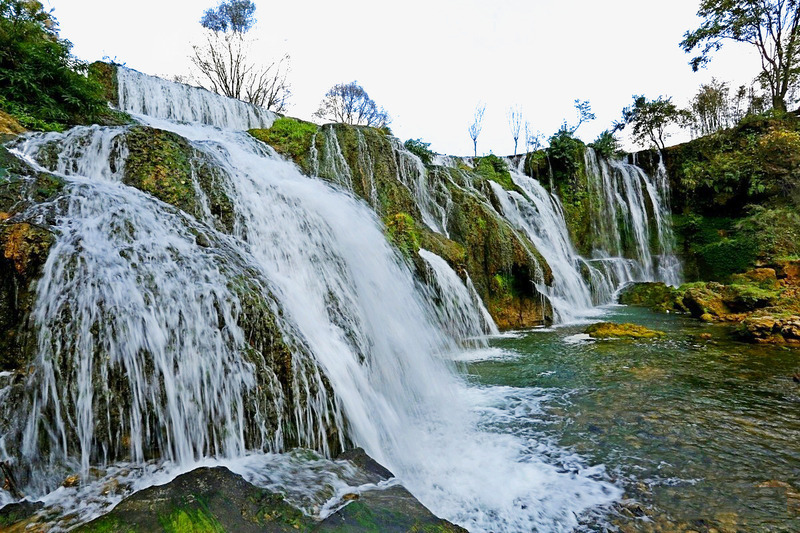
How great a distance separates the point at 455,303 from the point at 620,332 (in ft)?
11.3

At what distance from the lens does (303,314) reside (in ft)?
13.5

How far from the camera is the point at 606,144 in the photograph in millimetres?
19859

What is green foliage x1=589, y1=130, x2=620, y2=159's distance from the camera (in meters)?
19.8

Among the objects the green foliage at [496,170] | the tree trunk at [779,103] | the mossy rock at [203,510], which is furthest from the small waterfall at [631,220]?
the mossy rock at [203,510]

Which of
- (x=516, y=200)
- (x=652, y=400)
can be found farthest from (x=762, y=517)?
(x=516, y=200)

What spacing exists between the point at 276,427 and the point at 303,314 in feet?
4.69

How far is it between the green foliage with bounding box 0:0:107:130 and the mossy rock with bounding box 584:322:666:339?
1125 cm

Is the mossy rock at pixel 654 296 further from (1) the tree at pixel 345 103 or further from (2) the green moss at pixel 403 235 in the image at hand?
(1) the tree at pixel 345 103

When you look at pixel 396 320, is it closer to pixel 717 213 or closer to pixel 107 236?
pixel 107 236

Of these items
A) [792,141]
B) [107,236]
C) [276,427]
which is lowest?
[276,427]

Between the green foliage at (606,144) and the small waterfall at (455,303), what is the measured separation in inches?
627

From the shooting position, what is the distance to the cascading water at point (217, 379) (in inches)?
97.6

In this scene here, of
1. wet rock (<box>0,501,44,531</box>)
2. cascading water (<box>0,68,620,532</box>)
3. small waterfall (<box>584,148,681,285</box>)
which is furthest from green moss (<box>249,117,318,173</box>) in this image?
small waterfall (<box>584,148,681,285</box>)

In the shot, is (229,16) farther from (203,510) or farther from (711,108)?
(711,108)
